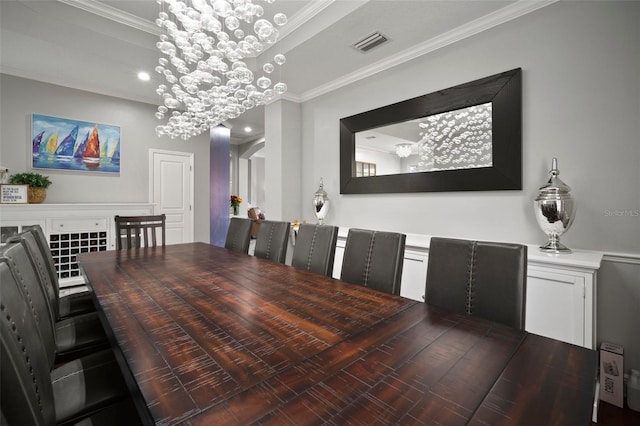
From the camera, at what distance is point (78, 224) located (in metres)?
3.85

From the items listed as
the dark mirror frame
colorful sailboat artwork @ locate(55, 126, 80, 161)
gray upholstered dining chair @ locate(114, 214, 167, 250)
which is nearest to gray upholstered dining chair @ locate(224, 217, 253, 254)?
gray upholstered dining chair @ locate(114, 214, 167, 250)

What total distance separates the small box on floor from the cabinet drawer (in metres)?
5.31

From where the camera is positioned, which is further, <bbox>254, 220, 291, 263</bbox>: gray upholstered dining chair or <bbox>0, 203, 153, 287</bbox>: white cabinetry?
<bbox>0, 203, 153, 287</bbox>: white cabinetry

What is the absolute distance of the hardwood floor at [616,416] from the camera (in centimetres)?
161

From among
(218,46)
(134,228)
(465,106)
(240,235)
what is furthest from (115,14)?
(465,106)

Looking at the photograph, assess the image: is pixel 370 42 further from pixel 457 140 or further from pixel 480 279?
pixel 480 279

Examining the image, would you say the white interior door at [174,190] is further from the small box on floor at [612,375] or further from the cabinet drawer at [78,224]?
the small box on floor at [612,375]

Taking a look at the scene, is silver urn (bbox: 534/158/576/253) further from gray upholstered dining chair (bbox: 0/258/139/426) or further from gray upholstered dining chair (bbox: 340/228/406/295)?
gray upholstered dining chair (bbox: 0/258/139/426)

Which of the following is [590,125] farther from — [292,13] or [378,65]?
[292,13]

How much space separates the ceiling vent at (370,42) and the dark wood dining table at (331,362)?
2407 mm

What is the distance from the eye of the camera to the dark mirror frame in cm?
234

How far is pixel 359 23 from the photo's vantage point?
2502mm

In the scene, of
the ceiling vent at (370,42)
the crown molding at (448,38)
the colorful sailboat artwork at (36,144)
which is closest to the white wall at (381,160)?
the crown molding at (448,38)

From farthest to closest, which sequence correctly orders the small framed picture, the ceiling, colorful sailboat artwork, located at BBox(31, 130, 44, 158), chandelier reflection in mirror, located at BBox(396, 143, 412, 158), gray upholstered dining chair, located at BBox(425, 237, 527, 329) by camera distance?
1. colorful sailboat artwork, located at BBox(31, 130, 44, 158)
2. the small framed picture
3. chandelier reflection in mirror, located at BBox(396, 143, 412, 158)
4. the ceiling
5. gray upholstered dining chair, located at BBox(425, 237, 527, 329)
